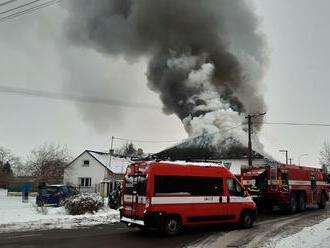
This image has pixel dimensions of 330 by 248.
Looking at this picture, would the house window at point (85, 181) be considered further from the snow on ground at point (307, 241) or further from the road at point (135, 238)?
the snow on ground at point (307, 241)

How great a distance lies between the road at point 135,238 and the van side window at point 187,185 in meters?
1.26

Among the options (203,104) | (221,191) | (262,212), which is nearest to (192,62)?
(203,104)

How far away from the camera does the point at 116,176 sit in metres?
38.0

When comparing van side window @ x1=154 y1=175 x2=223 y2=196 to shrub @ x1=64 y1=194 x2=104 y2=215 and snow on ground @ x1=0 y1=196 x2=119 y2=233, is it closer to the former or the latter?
snow on ground @ x1=0 y1=196 x2=119 y2=233

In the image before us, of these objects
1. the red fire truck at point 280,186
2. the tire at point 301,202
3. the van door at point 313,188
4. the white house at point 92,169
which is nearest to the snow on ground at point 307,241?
the red fire truck at point 280,186

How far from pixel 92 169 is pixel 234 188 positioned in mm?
30342

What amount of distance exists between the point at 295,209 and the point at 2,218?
13.8 meters

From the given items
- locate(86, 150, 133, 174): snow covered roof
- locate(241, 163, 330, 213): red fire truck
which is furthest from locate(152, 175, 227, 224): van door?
locate(86, 150, 133, 174): snow covered roof

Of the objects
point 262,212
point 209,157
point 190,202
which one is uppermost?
point 209,157

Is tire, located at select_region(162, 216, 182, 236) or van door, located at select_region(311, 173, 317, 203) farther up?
van door, located at select_region(311, 173, 317, 203)

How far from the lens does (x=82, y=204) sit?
14.5 meters

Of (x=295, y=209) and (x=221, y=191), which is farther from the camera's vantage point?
(x=295, y=209)

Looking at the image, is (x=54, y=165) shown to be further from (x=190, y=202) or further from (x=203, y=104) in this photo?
(x=190, y=202)

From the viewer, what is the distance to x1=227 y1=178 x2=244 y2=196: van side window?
1128 centimetres
